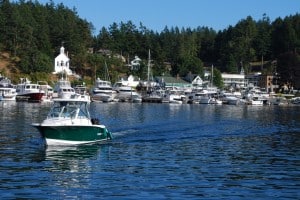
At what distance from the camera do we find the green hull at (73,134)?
125ft

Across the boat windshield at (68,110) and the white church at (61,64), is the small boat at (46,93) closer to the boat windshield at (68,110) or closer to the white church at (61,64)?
the white church at (61,64)

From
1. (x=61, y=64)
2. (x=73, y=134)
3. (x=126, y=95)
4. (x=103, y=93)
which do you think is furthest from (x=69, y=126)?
(x=61, y=64)

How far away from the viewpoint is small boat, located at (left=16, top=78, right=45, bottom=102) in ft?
388

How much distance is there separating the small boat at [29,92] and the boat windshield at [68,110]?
258ft

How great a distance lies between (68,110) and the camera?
40.2 meters

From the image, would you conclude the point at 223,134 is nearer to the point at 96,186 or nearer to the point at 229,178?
the point at 229,178

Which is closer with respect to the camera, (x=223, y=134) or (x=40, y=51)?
(x=223, y=134)

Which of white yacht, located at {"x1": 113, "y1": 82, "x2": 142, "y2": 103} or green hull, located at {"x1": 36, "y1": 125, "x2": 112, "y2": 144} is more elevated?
white yacht, located at {"x1": 113, "y1": 82, "x2": 142, "y2": 103}

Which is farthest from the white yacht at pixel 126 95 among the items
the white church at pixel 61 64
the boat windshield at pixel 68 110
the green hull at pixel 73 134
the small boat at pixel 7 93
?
the boat windshield at pixel 68 110

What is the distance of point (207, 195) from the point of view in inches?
947

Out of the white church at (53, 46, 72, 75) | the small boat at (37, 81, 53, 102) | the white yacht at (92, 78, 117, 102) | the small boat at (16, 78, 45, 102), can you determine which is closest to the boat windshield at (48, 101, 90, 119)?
the small boat at (16, 78, 45, 102)

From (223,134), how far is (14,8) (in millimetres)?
121301

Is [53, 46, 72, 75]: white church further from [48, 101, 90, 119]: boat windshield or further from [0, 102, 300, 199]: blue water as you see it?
[48, 101, 90, 119]: boat windshield

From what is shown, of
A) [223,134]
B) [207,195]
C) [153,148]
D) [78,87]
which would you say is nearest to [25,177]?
[207,195]
